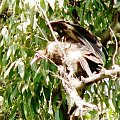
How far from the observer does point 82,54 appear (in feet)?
4.89

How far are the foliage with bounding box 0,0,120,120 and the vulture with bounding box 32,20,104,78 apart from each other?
4cm

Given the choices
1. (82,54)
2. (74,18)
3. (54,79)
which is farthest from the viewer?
(74,18)

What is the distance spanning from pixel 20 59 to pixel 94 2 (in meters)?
0.36

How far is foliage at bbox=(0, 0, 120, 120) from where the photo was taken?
1521 mm

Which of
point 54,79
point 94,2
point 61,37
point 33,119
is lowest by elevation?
point 33,119

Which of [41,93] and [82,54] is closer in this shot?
[82,54]

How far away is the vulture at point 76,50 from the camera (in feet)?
4.81

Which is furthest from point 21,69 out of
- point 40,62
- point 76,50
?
point 76,50

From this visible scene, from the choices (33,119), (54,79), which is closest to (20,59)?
(54,79)

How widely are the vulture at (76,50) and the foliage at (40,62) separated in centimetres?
4

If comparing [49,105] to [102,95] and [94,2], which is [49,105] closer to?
[102,95]

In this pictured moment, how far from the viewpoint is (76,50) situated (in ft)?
4.94

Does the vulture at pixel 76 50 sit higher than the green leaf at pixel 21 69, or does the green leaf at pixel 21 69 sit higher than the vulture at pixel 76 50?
the vulture at pixel 76 50

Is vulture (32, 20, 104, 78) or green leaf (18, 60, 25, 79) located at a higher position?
vulture (32, 20, 104, 78)
